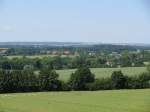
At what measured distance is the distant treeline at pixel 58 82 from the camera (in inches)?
656

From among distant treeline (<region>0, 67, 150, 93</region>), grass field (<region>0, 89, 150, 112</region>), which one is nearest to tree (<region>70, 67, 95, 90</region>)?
distant treeline (<region>0, 67, 150, 93</region>)

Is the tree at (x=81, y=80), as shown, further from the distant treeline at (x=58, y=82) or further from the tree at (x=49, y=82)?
the tree at (x=49, y=82)

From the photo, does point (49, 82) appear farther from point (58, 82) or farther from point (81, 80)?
point (81, 80)

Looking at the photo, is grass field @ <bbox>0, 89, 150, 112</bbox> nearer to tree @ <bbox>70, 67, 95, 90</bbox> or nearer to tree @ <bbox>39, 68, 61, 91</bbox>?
tree @ <bbox>39, 68, 61, 91</bbox>

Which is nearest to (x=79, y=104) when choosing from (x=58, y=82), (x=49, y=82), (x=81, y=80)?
(x=58, y=82)

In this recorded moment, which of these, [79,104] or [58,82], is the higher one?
[79,104]

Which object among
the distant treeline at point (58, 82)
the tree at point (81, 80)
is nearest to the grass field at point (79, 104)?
the distant treeline at point (58, 82)

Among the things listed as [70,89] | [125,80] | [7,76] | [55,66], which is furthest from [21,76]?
[55,66]

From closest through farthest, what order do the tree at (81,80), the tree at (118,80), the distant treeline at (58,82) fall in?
the distant treeline at (58,82)
the tree at (118,80)
the tree at (81,80)

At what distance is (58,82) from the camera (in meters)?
16.9

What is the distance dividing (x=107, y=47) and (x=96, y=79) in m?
17.2

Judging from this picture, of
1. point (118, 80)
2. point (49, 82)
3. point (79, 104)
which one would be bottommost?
point (49, 82)

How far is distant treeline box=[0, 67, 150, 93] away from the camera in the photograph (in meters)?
16.7

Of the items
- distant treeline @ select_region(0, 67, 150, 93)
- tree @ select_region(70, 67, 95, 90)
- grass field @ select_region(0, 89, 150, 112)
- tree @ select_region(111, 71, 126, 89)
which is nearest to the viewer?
grass field @ select_region(0, 89, 150, 112)
